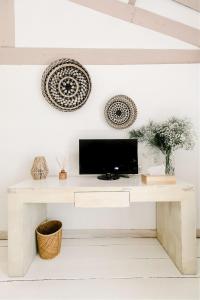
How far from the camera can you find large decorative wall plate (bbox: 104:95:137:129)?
2676mm

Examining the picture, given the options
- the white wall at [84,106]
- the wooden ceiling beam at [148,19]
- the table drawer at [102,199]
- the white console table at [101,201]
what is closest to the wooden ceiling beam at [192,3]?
the wooden ceiling beam at [148,19]

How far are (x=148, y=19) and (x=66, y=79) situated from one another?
118cm

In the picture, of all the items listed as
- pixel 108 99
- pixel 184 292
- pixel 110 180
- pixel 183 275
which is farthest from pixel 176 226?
pixel 108 99

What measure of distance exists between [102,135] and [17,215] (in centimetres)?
127

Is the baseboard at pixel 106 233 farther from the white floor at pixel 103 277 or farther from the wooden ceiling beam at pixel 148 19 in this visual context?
the wooden ceiling beam at pixel 148 19

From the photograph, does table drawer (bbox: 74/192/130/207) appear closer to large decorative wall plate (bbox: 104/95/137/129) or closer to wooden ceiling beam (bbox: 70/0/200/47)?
large decorative wall plate (bbox: 104/95/137/129)

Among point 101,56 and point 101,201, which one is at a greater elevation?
point 101,56

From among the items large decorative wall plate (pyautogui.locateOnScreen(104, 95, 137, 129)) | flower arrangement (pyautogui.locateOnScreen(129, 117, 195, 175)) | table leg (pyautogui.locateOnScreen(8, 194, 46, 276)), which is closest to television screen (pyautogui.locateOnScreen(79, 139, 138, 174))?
flower arrangement (pyautogui.locateOnScreen(129, 117, 195, 175))

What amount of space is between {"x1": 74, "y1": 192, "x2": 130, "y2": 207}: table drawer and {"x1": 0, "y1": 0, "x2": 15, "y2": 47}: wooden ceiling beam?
6.39ft

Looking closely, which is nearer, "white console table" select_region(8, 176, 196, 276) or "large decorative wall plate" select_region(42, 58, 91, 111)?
"white console table" select_region(8, 176, 196, 276)

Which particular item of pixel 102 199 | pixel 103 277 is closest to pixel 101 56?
pixel 102 199

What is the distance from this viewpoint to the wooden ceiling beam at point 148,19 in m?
2.73

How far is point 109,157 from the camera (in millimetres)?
2451

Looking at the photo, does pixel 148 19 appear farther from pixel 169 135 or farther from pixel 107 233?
pixel 107 233
